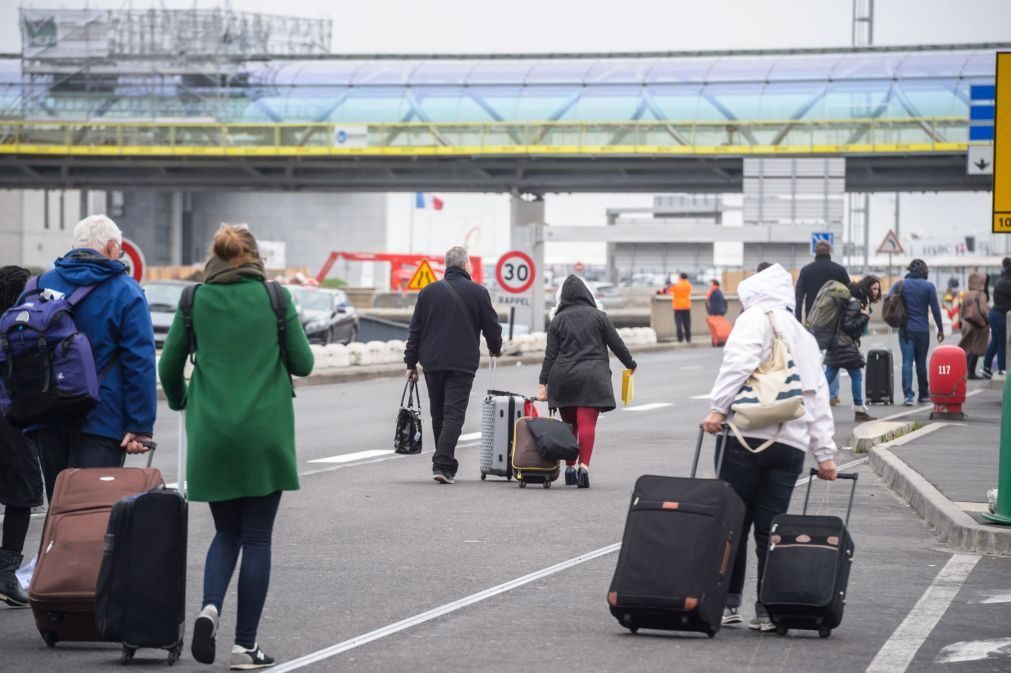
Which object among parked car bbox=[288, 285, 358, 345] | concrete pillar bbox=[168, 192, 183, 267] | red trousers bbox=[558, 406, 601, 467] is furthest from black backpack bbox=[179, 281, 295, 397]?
concrete pillar bbox=[168, 192, 183, 267]

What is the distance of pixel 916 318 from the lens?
2227cm

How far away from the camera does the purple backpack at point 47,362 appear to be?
7.43 m

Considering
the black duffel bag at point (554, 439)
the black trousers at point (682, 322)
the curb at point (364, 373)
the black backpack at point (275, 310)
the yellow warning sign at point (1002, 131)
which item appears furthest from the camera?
the black trousers at point (682, 322)

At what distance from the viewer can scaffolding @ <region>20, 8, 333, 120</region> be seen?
6309 centimetres

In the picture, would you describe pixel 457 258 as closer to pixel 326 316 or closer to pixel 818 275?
pixel 818 275

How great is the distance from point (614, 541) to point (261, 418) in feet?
14.2

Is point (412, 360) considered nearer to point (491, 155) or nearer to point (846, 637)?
point (846, 637)

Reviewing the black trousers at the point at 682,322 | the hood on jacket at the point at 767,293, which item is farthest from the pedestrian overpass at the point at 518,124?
the hood on jacket at the point at 767,293

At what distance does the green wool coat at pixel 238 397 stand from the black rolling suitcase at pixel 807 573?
2134mm

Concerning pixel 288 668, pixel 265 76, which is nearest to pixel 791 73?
pixel 265 76

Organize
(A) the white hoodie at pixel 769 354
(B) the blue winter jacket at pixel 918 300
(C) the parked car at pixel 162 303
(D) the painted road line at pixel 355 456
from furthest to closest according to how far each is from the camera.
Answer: (C) the parked car at pixel 162 303 → (B) the blue winter jacket at pixel 918 300 → (D) the painted road line at pixel 355 456 → (A) the white hoodie at pixel 769 354

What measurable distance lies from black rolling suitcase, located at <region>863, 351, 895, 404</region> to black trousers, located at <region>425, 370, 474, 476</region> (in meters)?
10.1

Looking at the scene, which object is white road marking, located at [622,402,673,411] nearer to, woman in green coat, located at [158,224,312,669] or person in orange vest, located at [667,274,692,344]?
woman in green coat, located at [158,224,312,669]

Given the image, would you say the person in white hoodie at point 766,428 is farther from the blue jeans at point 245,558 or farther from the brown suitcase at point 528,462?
the brown suitcase at point 528,462
